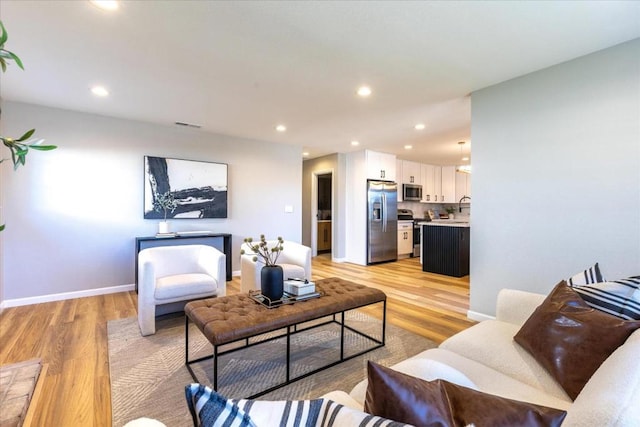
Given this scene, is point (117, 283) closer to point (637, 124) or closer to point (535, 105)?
point (535, 105)

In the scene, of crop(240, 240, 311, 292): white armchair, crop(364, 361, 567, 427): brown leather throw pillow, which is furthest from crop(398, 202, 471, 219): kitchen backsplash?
crop(364, 361, 567, 427): brown leather throw pillow

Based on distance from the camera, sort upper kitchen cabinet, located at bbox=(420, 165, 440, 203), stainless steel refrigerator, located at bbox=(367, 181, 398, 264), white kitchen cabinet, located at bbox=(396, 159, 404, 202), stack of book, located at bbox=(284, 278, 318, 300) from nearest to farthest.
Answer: stack of book, located at bbox=(284, 278, 318, 300)
stainless steel refrigerator, located at bbox=(367, 181, 398, 264)
white kitchen cabinet, located at bbox=(396, 159, 404, 202)
upper kitchen cabinet, located at bbox=(420, 165, 440, 203)

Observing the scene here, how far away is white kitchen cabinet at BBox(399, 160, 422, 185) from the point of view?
7.28m

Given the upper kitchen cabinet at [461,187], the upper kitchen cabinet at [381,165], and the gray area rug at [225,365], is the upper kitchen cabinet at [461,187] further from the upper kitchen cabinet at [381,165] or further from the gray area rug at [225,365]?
the gray area rug at [225,365]

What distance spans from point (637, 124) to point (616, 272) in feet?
3.61

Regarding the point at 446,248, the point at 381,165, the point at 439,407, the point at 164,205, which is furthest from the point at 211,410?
the point at 381,165

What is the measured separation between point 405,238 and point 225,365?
5618mm

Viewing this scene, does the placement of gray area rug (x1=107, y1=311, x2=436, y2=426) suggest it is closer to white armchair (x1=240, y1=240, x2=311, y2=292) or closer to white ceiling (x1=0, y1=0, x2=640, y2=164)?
white armchair (x1=240, y1=240, x2=311, y2=292)

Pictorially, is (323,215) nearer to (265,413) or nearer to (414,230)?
(414,230)

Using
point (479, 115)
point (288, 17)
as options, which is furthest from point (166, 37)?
point (479, 115)

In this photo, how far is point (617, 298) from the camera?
1295mm

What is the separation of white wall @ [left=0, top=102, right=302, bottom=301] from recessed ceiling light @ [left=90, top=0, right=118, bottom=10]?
260cm

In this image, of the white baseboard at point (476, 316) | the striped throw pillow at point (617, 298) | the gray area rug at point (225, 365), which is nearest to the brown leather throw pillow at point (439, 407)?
the striped throw pillow at point (617, 298)

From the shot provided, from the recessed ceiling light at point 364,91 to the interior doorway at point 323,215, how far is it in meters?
3.92
